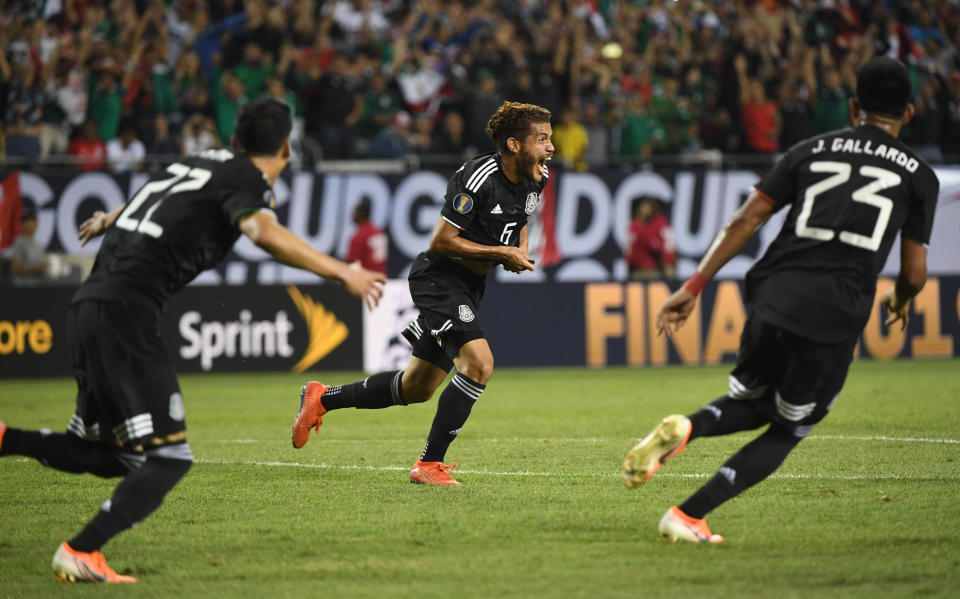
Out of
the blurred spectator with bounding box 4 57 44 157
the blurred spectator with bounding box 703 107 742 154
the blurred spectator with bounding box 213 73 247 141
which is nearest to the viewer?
the blurred spectator with bounding box 4 57 44 157

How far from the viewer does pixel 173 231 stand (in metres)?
5.13

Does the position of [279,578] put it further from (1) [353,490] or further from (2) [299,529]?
(1) [353,490]

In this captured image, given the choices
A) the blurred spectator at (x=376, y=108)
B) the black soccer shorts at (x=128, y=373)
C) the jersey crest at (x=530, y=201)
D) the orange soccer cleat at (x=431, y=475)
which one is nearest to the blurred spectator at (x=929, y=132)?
the blurred spectator at (x=376, y=108)

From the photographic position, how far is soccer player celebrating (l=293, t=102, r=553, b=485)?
7.57 m

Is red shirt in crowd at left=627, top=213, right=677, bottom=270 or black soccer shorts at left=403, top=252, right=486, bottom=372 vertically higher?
black soccer shorts at left=403, top=252, right=486, bottom=372

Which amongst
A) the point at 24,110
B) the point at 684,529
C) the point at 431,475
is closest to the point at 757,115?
the point at 24,110

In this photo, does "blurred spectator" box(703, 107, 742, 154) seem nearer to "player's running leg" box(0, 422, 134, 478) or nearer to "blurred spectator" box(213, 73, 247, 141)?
"blurred spectator" box(213, 73, 247, 141)

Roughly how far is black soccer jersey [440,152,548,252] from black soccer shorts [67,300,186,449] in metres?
2.80

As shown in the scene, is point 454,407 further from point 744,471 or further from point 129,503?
point 129,503

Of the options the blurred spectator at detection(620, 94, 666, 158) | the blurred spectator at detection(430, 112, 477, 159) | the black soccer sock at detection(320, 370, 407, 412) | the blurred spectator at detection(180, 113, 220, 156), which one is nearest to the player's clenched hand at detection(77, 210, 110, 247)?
the black soccer sock at detection(320, 370, 407, 412)

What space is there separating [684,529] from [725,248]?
130 cm

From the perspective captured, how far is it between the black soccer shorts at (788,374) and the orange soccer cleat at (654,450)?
446mm

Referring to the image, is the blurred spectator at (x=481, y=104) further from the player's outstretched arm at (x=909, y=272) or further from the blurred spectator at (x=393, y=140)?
the player's outstretched arm at (x=909, y=272)

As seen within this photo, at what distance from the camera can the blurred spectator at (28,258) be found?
59.5 ft
